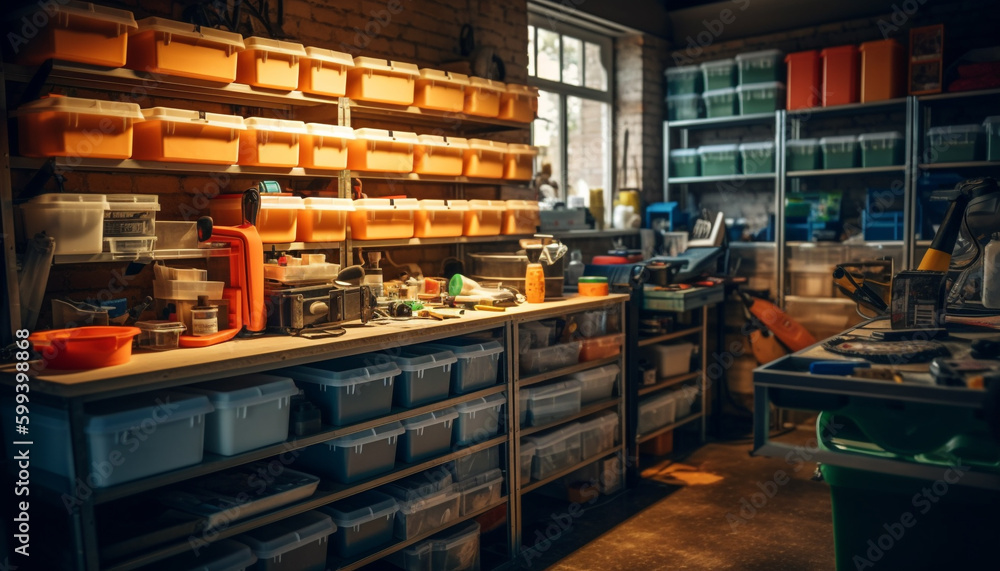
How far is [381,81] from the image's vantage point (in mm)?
3664

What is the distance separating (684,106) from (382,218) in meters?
3.71

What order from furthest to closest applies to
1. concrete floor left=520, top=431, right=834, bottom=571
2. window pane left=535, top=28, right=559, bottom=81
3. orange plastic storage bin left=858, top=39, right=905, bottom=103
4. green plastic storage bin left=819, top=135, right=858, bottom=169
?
1. window pane left=535, top=28, right=559, bottom=81
2. green plastic storage bin left=819, top=135, right=858, bottom=169
3. orange plastic storage bin left=858, top=39, right=905, bottom=103
4. concrete floor left=520, top=431, right=834, bottom=571

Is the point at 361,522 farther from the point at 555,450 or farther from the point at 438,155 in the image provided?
the point at 438,155

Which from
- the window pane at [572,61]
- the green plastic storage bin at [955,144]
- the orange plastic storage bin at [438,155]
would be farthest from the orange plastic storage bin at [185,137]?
the green plastic storage bin at [955,144]

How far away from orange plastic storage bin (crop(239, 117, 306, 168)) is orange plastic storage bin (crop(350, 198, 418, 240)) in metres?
0.40

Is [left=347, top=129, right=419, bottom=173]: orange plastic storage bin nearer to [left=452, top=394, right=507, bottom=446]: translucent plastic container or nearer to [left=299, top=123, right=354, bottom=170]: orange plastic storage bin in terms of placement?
[left=299, top=123, right=354, bottom=170]: orange plastic storage bin

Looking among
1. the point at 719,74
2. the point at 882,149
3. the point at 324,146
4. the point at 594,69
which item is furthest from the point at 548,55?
the point at 324,146

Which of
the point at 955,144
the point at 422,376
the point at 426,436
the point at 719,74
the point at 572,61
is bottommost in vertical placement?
the point at 426,436

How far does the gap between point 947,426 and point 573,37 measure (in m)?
4.53

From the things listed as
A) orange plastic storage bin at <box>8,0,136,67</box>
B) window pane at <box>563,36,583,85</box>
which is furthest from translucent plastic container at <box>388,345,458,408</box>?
window pane at <box>563,36,583,85</box>

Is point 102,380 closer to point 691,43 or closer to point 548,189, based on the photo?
point 548,189

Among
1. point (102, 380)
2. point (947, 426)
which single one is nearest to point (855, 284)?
point (947, 426)

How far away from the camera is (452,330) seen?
3.28 m

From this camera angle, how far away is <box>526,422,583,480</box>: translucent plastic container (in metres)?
3.86
